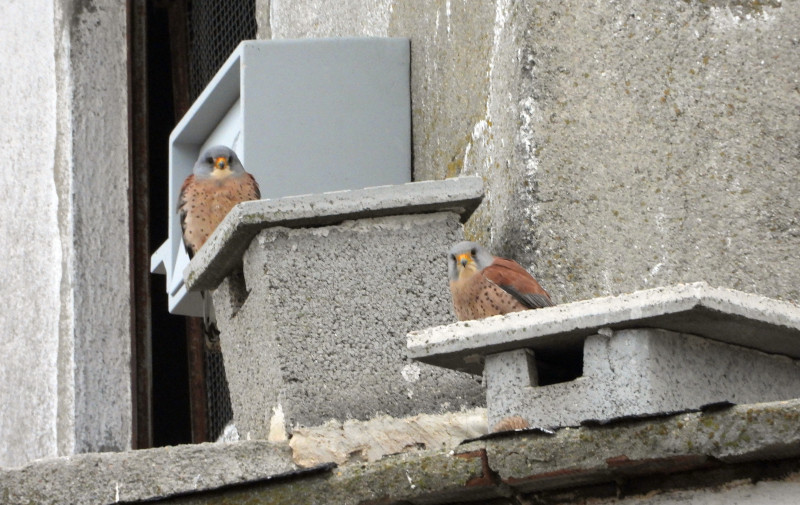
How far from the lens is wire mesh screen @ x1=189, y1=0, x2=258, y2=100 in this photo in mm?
7609

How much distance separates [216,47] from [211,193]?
7.67 feet

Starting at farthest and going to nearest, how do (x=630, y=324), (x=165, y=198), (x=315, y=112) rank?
(x=165, y=198), (x=315, y=112), (x=630, y=324)

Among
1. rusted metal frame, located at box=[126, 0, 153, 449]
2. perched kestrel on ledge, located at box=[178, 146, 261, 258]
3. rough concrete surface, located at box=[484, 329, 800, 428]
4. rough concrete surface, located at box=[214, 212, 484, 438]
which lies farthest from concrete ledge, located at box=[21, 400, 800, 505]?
rusted metal frame, located at box=[126, 0, 153, 449]

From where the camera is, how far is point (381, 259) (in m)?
4.40

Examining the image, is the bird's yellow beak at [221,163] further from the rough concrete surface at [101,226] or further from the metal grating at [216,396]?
the rough concrete surface at [101,226]

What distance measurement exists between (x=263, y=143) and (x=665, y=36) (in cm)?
159

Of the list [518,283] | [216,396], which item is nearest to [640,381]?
[518,283]

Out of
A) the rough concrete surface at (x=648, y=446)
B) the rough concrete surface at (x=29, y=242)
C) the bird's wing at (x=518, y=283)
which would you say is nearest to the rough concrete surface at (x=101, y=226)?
the rough concrete surface at (x=29, y=242)

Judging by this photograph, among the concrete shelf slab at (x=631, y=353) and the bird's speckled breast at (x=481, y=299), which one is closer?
the concrete shelf slab at (x=631, y=353)

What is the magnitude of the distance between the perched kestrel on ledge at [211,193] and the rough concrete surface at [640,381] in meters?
2.02

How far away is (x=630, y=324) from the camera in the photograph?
3426mm

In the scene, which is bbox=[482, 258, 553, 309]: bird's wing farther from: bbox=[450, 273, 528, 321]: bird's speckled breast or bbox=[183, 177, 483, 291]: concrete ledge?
bbox=[183, 177, 483, 291]: concrete ledge

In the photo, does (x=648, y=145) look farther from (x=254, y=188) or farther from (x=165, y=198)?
Result: (x=165, y=198)

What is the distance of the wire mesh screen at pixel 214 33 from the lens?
761 cm
